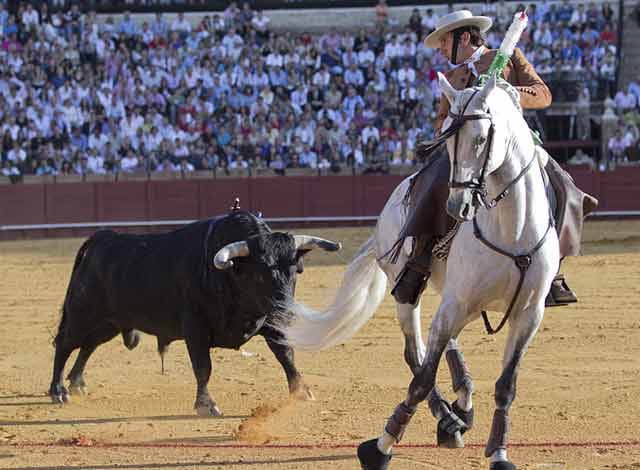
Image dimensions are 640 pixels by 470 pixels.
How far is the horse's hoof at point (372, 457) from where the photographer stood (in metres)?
5.64

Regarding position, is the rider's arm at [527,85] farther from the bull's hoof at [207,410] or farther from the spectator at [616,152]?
the spectator at [616,152]

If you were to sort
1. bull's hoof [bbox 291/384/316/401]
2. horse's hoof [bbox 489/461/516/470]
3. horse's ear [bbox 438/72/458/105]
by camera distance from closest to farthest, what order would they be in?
horse's ear [bbox 438/72/458/105], horse's hoof [bbox 489/461/516/470], bull's hoof [bbox 291/384/316/401]

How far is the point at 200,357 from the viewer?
24.7 feet

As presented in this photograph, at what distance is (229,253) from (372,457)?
2011mm

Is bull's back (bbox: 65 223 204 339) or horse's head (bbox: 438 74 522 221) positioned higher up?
horse's head (bbox: 438 74 522 221)

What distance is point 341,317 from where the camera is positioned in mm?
7191

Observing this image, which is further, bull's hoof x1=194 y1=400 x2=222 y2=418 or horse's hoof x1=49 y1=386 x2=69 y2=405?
horse's hoof x1=49 y1=386 x2=69 y2=405

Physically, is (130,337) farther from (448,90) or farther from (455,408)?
(448,90)

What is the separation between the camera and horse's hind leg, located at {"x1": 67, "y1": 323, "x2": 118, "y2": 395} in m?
8.29

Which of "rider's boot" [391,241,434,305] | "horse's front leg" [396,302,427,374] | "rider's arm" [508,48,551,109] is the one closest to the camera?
"rider's arm" [508,48,551,109]

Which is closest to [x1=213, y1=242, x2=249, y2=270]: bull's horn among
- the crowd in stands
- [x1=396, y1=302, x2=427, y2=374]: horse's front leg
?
[x1=396, y1=302, x2=427, y2=374]: horse's front leg

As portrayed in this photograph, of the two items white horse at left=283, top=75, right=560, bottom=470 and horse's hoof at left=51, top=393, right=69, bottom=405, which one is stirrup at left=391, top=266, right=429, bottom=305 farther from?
horse's hoof at left=51, top=393, right=69, bottom=405

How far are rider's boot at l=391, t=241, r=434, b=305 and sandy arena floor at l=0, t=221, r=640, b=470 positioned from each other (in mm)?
800

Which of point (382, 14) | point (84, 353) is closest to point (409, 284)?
point (84, 353)
